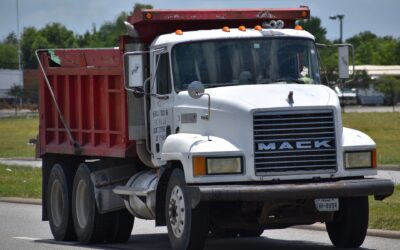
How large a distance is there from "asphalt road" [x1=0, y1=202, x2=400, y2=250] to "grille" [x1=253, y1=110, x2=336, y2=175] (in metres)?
1.78

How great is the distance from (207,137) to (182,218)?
3.29 ft

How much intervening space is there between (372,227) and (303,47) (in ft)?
9.96

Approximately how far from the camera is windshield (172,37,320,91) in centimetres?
1559

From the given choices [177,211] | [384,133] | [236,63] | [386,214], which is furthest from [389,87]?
[177,211]

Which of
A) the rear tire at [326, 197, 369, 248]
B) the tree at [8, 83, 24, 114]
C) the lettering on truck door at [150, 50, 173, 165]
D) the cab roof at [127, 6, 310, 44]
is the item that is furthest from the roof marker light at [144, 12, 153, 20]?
the tree at [8, 83, 24, 114]

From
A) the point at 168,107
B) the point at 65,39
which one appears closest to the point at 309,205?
the point at 168,107

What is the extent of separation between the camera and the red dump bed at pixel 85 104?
17.0 m

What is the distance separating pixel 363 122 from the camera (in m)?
64.9

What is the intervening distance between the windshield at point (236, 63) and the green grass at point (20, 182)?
10.8m

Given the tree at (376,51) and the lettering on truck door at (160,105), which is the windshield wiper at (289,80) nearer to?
the lettering on truck door at (160,105)

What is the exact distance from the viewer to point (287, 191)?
14.0 metres

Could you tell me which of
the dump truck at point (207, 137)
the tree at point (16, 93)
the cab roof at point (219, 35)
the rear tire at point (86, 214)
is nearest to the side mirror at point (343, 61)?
the dump truck at point (207, 137)

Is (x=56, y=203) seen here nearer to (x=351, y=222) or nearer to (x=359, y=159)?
(x=351, y=222)

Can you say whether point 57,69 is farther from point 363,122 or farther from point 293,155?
point 363,122
